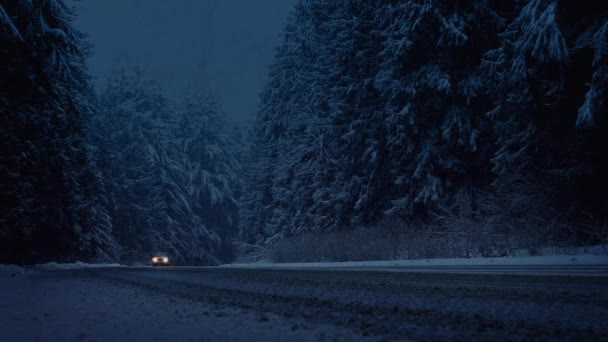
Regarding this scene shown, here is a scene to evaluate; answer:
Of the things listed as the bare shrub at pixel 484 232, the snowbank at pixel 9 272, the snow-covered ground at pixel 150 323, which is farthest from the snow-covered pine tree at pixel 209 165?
the snow-covered ground at pixel 150 323

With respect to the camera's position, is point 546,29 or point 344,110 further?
point 344,110

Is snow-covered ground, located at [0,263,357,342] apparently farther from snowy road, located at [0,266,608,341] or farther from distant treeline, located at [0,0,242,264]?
distant treeline, located at [0,0,242,264]

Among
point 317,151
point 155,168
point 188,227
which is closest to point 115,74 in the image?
point 155,168

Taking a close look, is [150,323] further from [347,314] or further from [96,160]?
[96,160]

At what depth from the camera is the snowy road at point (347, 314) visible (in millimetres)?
3395

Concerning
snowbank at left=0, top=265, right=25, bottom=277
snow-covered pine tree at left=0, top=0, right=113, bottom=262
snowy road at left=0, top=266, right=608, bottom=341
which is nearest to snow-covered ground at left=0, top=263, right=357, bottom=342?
snowy road at left=0, top=266, right=608, bottom=341

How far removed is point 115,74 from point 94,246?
24.0 m

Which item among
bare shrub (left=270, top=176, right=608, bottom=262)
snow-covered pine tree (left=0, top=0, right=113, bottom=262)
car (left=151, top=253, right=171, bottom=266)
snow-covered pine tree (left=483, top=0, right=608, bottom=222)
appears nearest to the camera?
snow-covered pine tree (left=483, top=0, right=608, bottom=222)

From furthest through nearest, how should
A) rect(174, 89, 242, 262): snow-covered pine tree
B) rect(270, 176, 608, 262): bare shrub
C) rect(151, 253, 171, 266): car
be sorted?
rect(174, 89, 242, 262): snow-covered pine tree → rect(151, 253, 171, 266): car → rect(270, 176, 608, 262): bare shrub

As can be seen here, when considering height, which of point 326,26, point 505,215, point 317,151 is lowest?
point 505,215

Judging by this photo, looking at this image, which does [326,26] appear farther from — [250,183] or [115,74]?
[115,74]

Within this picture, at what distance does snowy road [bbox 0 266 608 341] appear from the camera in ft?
11.1

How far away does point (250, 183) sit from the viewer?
4294 cm

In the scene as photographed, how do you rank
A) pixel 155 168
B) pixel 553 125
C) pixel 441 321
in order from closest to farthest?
pixel 441 321 → pixel 553 125 → pixel 155 168
